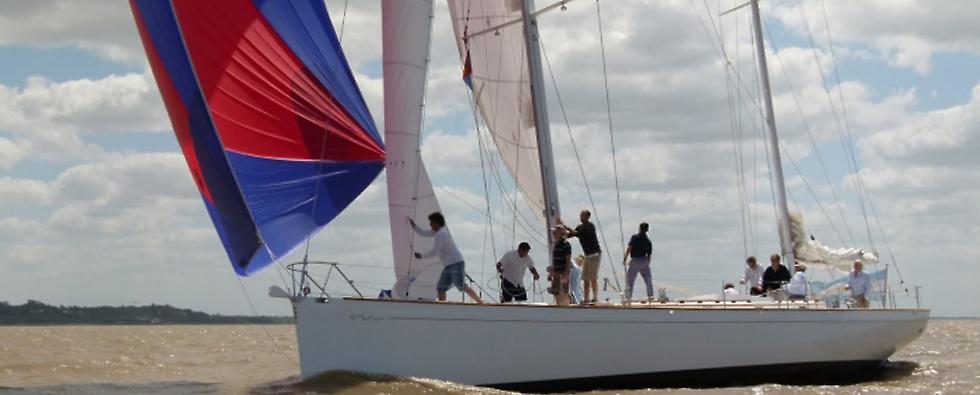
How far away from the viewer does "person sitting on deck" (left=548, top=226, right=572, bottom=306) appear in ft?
54.1

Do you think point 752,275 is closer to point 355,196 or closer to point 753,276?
point 753,276

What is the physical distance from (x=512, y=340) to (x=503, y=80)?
208 inches

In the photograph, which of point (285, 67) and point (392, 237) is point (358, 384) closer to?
point (392, 237)

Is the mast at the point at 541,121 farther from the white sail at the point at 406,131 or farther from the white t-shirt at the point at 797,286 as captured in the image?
the white t-shirt at the point at 797,286

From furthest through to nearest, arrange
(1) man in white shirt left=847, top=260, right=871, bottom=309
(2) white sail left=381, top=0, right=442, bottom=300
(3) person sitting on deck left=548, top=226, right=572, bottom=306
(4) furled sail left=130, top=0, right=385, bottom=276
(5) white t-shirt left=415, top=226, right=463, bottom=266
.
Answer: (1) man in white shirt left=847, top=260, right=871, bottom=309
(2) white sail left=381, top=0, right=442, bottom=300
(3) person sitting on deck left=548, top=226, right=572, bottom=306
(5) white t-shirt left=415, top=226, right=463, bottom=266
(4) furled sail left=130, top=0, right=385, bottom=276

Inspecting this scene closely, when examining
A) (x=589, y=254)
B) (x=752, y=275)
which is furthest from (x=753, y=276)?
(x=589, y=254)

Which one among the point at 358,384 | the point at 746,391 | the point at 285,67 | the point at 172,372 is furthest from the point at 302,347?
the point at 172,372

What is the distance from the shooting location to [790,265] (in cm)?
2247

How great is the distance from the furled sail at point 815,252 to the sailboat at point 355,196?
16.7 feet

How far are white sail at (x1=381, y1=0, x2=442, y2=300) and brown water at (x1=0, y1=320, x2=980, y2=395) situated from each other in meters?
1.93

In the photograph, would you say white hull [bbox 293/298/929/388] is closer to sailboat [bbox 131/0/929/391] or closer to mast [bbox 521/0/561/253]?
sailboat [bbox 131/0/929/391]

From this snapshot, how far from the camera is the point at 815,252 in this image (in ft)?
75.3

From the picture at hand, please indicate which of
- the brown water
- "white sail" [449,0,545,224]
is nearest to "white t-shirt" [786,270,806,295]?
the brown water

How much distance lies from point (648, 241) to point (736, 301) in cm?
149
